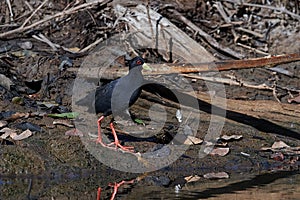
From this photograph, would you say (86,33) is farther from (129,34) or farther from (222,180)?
(222,180)

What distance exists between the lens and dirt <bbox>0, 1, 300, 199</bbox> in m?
7.40

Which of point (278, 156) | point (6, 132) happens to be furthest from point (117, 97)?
point (278, 156)

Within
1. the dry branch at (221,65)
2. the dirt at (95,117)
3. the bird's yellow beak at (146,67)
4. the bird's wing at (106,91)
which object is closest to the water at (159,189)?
the dirt at (95,117)

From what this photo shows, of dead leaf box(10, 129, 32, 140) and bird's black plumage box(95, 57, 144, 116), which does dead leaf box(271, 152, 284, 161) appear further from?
dead leaf box(10, 129, 32, 140)

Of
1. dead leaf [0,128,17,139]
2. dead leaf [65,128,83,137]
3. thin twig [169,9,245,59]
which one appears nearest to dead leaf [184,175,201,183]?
dead leaf [65,128,83,137]

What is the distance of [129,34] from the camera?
10.9 m

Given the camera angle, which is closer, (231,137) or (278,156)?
(278,156)

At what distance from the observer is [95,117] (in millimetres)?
8680

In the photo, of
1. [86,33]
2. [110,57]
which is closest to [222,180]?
[110,57]

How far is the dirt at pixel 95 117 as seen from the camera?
291 inches

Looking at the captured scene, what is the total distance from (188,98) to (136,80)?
133 cm

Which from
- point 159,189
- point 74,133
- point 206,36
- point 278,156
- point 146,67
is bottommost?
point 278,156

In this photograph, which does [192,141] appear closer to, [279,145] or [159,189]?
[279,145]

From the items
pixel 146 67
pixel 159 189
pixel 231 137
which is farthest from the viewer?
pixel 146 67
